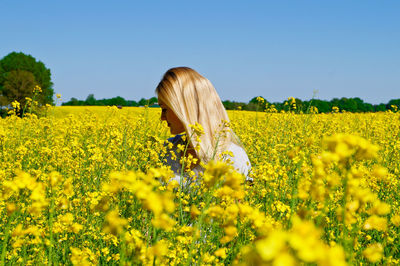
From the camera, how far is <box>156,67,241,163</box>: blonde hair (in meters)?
2.93

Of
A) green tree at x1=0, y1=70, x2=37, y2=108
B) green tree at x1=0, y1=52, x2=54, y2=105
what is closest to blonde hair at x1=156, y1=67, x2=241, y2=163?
green tree at x1=0, y1=70, x2=37, y2=108

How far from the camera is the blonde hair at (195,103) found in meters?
2.93

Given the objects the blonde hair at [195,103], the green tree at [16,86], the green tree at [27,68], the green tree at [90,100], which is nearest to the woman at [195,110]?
the blonde hair at [195,103]

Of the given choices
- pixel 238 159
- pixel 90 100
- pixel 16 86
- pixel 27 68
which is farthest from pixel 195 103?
pixel 90 100

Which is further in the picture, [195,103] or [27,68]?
[27,68]

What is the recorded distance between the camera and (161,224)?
2.70ft

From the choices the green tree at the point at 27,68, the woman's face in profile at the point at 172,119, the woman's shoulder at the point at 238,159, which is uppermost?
the green tree at the point at 27,68

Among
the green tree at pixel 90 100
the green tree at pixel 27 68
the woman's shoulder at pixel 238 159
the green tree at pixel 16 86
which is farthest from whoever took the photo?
the green tree at pixel 90 100

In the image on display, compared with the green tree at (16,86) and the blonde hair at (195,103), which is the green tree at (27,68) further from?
the blonde hair at (195,103)

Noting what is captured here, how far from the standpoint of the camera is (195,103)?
3.02 metres

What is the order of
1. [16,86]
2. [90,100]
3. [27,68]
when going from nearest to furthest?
1. [16,86]
2. [27,68]
3. [90,100]

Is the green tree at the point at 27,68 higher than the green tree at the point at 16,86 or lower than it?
higher

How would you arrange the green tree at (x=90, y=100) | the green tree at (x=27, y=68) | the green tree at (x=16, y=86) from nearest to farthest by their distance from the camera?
the green tree at (x=16, y=86), the green tree at (x=27, y=68), the green tree at (x=90, y=100)

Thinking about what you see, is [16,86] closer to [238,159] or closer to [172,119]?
[172,119]
